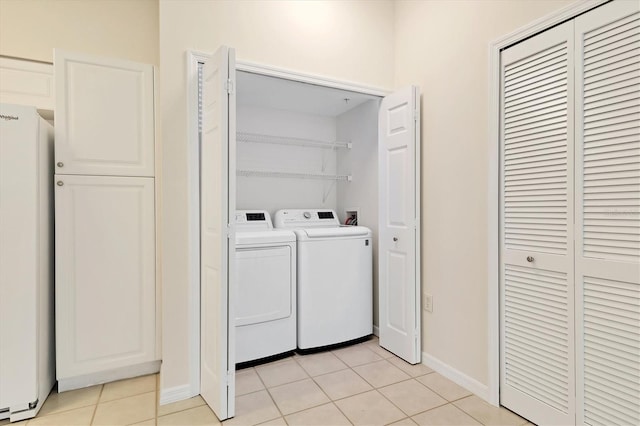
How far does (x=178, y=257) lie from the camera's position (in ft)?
6.80

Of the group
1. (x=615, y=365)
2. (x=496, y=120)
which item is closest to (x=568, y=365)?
(x=615, y=365)

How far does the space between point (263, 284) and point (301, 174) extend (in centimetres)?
132

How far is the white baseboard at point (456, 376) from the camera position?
6.70 feet

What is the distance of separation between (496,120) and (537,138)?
263 millimetres

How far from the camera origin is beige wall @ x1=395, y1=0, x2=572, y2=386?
2053 mm

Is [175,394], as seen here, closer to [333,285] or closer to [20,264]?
[20,264]

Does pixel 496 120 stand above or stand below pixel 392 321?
above

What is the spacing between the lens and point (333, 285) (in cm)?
282

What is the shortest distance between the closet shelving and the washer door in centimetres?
95

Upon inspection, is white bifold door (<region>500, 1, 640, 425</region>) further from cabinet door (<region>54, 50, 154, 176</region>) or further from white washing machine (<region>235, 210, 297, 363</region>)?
cabinet door (<region>54, 50, 154, 176</region>)

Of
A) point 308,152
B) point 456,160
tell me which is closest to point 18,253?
point 308,152

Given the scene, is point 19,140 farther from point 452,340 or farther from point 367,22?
point 452,340

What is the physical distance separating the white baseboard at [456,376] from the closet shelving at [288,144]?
1.87m

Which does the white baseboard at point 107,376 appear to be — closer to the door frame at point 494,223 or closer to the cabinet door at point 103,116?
the cabinet door at point 103,116
